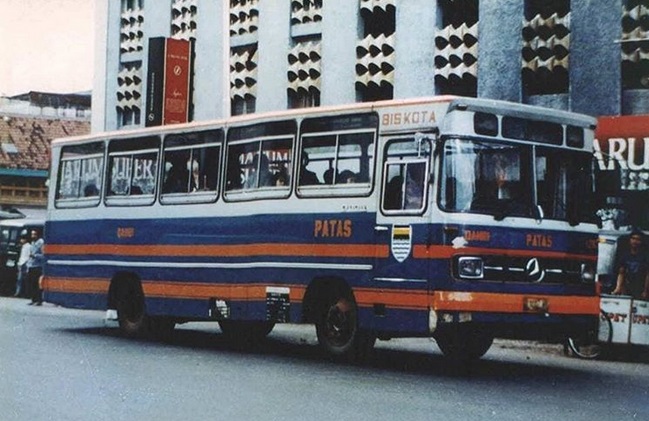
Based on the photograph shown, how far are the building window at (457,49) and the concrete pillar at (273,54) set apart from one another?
15.5ft

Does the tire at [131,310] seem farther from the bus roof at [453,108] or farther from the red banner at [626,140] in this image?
the red banner at [626,140]

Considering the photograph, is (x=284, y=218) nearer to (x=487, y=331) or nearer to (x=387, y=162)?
(x=387, y=162)

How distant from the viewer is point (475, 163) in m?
13.6

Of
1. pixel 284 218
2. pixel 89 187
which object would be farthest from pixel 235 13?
pixel 284 218

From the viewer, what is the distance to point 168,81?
1215 inches

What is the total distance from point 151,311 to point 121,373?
500 centimetres

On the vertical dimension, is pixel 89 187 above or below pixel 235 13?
below

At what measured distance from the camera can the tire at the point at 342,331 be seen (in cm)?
1481

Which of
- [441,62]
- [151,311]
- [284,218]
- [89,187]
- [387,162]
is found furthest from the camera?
[441,62]

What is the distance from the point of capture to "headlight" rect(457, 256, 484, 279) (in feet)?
44.0

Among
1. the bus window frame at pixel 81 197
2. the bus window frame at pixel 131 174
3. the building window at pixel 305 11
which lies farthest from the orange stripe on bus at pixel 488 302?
the building window at pixel 305 11

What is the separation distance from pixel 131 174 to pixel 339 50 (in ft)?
31.0

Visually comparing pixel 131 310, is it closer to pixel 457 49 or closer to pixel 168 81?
pixel 457 49

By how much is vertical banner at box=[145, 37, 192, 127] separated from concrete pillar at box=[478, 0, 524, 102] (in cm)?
919
